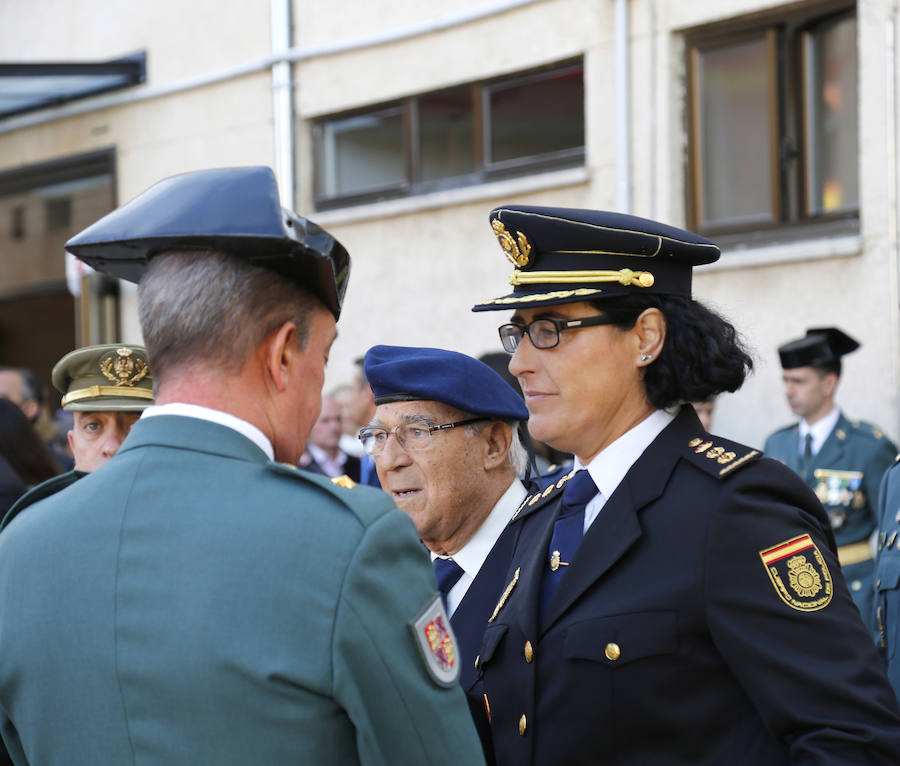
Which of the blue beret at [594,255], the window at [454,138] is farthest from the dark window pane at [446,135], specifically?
the blue beret at [594,255]

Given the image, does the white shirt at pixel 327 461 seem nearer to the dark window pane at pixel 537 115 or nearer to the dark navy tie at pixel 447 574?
the dark window pane at pixel 537 115

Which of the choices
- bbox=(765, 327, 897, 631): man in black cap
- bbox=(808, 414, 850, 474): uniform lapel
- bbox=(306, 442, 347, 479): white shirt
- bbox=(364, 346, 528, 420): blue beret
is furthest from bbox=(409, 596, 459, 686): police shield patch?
bbox=(306, 442, 347, 479): white shirt

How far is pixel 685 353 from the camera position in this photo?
2.50 meters

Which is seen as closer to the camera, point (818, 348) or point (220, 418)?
point (220, 418)

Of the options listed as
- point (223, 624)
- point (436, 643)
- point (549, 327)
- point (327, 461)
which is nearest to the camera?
point (223, 624)

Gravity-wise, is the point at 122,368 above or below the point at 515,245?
below

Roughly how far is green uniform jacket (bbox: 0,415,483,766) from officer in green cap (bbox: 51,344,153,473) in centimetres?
218

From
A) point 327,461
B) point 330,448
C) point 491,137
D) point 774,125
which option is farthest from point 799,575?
point 491,137

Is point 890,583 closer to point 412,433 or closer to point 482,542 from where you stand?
point 482,542

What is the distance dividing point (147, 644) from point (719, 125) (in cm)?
740

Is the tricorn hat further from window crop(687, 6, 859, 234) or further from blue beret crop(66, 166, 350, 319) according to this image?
window crop(687, 6, 859, 234)

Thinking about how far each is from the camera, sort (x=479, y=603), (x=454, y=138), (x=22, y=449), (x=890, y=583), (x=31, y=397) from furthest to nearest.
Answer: (x=454, y=138), (x=31, y=397), (x=22, y=449), (x=890, y=583), (x=479, y=603)

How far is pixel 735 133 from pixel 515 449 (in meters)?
5.31

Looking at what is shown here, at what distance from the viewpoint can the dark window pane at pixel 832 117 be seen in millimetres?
7711
